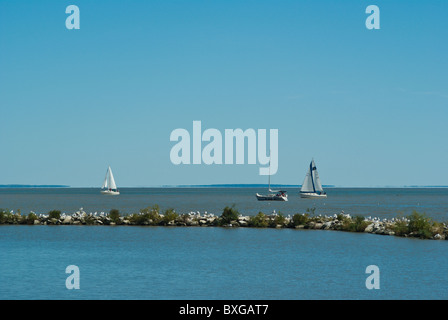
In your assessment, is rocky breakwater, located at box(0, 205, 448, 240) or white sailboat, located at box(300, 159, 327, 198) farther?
white sailboat, located at box(300, 159, 327, 198)

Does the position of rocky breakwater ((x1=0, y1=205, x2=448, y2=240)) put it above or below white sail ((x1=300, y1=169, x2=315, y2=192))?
below

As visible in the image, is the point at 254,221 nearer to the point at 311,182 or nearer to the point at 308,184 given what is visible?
the point at 311,182

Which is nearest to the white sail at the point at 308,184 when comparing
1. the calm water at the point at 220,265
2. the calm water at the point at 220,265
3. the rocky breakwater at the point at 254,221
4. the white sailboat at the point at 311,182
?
the white sailboat at the point at 311,182

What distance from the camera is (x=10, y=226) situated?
51312 millimetres

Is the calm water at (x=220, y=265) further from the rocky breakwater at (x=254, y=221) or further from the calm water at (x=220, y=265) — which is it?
the rocky breakwater at (x=254, y=221)

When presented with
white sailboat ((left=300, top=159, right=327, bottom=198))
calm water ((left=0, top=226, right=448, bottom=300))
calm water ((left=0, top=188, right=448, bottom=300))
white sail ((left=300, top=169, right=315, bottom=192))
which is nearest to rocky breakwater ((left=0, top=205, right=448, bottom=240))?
calm water ((left=0, top=188, right=448, bottom=300))

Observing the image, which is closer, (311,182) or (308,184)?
(311,182)

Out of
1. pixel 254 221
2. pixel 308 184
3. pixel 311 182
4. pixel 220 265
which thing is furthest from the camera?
pixel 308 184

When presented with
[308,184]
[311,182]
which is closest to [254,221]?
[311,182]

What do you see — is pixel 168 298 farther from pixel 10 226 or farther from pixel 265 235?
pixel 10 226

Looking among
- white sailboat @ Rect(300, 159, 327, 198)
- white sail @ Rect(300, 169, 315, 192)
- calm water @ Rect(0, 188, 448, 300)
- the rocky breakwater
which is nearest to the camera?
calm water @ Rect(0, 188, 448, 300)

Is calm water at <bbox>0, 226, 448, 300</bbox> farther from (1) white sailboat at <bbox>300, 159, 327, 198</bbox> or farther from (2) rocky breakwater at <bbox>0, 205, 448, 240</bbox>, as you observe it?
(1) white sailboat at <bbox>300, 159, 327, 198</bbox>
